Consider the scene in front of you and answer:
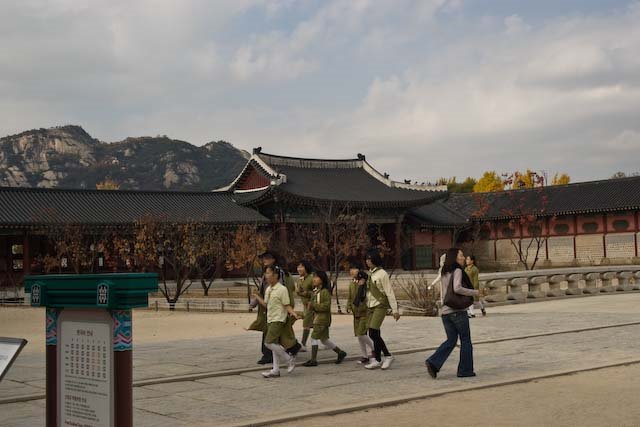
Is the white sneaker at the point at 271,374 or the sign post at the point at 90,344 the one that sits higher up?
the sign post at the point at 90,344

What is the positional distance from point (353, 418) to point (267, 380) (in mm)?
2713

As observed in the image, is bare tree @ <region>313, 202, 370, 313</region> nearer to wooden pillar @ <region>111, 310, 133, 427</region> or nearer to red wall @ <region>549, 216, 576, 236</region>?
red wall @ <region>549, 216, 576, 236</region>

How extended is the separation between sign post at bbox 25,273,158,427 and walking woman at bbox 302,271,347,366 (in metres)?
5.64

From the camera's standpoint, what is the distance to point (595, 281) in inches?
1042

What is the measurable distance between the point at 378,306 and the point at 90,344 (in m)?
5.74

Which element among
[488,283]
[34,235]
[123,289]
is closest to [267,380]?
[123,289]

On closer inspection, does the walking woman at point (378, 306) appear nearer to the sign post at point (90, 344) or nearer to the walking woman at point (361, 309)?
the walking woman at point (361, 309)

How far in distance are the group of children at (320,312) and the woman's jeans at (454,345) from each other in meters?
0.97

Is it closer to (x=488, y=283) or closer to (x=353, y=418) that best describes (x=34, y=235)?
(x=488, y=283)

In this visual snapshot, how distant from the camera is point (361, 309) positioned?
10461 mm

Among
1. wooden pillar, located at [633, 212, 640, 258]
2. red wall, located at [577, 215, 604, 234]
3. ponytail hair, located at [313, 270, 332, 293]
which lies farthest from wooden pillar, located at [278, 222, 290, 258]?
ponytail hair, located at [313, 270, 332, 293]

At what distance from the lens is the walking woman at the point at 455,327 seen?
9125 millimetres

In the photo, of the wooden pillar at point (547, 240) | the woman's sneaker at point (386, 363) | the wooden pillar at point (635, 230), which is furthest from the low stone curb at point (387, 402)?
the wooden pillar at point (547, 240)

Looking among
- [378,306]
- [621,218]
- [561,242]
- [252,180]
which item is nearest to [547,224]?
[561,242]
